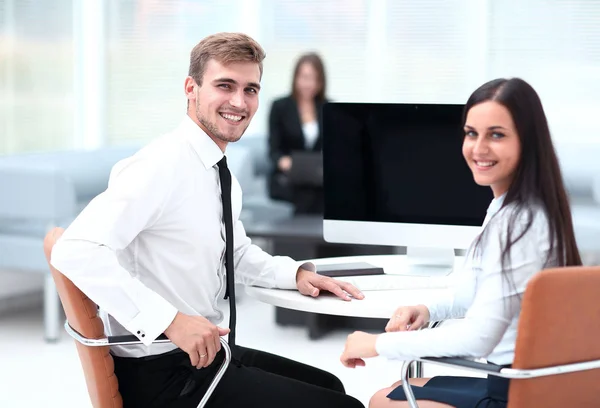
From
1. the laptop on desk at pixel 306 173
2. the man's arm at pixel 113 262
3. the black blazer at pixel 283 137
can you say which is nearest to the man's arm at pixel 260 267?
the man's arm at pixel 113 262

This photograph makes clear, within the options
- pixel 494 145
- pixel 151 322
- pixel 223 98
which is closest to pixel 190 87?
pixel 223 98

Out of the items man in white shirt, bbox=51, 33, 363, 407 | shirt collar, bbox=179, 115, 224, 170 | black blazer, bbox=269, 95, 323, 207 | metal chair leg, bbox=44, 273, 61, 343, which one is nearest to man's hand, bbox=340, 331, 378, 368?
man in white shirt, bbox=51, 33, 363, 407

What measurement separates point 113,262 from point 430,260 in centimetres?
131

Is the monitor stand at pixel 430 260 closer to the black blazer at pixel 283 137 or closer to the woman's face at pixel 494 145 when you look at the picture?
the woman's face at pixel 494 145

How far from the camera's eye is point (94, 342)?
2.26m

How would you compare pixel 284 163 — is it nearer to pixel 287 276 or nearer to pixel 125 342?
pixel 287 276

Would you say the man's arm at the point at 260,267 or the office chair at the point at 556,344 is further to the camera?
the man's arm at the point at 260,267

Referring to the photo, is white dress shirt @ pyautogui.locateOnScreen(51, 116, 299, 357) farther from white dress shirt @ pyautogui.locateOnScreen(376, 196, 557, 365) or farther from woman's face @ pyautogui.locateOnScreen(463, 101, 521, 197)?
woman's face @ pyautogui.locateOnScreen(463, 101, 521, 197)

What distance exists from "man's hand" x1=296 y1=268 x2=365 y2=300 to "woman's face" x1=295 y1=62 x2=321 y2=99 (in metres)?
4.34

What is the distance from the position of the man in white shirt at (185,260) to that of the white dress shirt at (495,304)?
1.58 ft

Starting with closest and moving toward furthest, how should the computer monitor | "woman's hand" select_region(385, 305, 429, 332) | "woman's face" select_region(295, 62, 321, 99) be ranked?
"woman's hand" select_region(385, 305, 429, 332) < the computer monitor < "woman's face" select_region(295, 62, 321, 99)

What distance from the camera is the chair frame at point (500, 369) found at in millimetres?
1909

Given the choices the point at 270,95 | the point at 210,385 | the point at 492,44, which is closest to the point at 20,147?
the point at 270,95

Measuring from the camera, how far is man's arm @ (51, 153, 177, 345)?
7.29 ft
